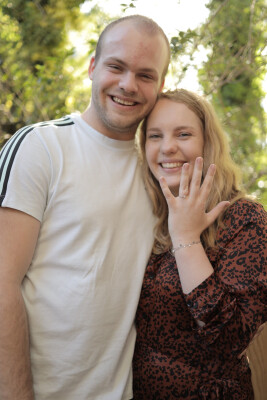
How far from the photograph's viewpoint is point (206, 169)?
2.06m

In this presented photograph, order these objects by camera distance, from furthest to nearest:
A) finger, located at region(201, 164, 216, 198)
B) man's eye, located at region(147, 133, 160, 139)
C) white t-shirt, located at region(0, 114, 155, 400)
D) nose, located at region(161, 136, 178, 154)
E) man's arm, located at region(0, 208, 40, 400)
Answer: man's eye, located at region(147, 133, 160, 139) < nose, located at region(161, 136, 178, 154) < finger, located at region(201, 164, 216, 198) < white t-shirt, located at region(0, 114, 155, 400) < man's arm, located at region(0, 208, 40, 400)

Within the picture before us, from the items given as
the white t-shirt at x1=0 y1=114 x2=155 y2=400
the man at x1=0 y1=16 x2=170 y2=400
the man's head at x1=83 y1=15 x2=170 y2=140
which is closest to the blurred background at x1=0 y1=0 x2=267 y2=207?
the man's head at x1=83 y1=15 x2=170 y2=140

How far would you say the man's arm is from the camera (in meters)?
1.59

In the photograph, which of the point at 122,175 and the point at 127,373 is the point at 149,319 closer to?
the point at 127,373

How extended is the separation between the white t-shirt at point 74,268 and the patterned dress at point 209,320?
9 centimetres

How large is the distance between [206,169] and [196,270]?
58 cm

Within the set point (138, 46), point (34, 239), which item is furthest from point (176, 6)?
point (34, 239)

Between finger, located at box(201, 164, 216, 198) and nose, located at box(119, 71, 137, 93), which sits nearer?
finger, located at box(201, 164, 216, 198)

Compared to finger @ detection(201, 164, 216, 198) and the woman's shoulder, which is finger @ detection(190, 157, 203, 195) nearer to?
finger @ detection(201, 164, 216, 198)

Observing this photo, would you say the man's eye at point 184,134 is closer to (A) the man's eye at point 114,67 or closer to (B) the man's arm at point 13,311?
(A) the man's eye at point 114,67

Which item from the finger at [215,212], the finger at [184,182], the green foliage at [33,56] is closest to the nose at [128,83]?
the finger at [184,182]

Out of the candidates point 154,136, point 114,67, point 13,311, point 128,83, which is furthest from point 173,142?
point 13,311

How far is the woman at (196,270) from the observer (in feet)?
5.52

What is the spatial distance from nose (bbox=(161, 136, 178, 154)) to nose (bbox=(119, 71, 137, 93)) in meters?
0.28
